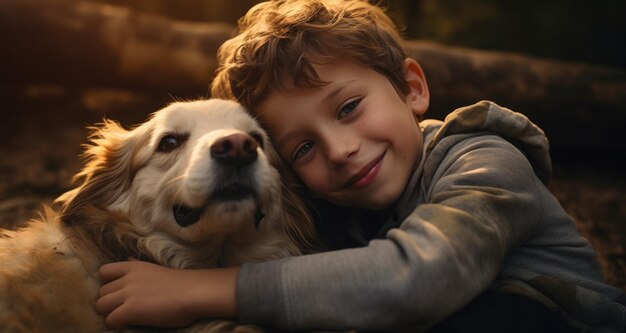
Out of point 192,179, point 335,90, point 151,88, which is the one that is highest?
point 335,90

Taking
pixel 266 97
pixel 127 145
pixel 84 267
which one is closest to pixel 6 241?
pixel 84 267

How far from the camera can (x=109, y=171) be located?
260 cm

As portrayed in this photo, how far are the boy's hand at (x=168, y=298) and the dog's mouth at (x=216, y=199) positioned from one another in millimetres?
207

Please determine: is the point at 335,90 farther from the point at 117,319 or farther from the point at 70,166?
the point at 70,166

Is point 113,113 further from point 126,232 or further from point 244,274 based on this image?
point 244,274

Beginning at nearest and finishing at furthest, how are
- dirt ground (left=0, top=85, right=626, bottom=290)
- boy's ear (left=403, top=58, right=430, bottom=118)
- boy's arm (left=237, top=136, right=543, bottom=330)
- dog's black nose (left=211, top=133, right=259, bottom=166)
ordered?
boy's arm (left=237, top=136, right=543, bottom=330) < dog's black nose (left=211, top=133, right=259, bottom=166) < boy's ear (left=403, top=58, right=430, bottom=118) < dirt ground (left=0, top=85, right=626, bottom=290)

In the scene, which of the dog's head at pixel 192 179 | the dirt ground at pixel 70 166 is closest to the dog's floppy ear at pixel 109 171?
the dog's head at pixel 192 179

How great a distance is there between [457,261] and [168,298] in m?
0.95

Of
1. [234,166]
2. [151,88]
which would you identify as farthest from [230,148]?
[151,88]

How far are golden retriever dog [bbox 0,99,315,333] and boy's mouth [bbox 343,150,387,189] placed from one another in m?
0.32

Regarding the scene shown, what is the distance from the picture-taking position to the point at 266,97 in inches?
103

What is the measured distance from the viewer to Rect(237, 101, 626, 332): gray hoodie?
182 cm

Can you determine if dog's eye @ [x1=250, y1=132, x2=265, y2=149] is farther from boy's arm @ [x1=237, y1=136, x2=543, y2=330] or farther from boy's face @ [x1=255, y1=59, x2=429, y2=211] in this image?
boy's arm @ [x1=237, y1=136, x2=543, y2=330]

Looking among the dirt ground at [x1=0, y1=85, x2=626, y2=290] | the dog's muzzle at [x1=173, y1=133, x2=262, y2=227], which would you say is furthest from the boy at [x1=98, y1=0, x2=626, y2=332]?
the dirt ground at [x1=0, y1=85, x2=626, y2=290]
